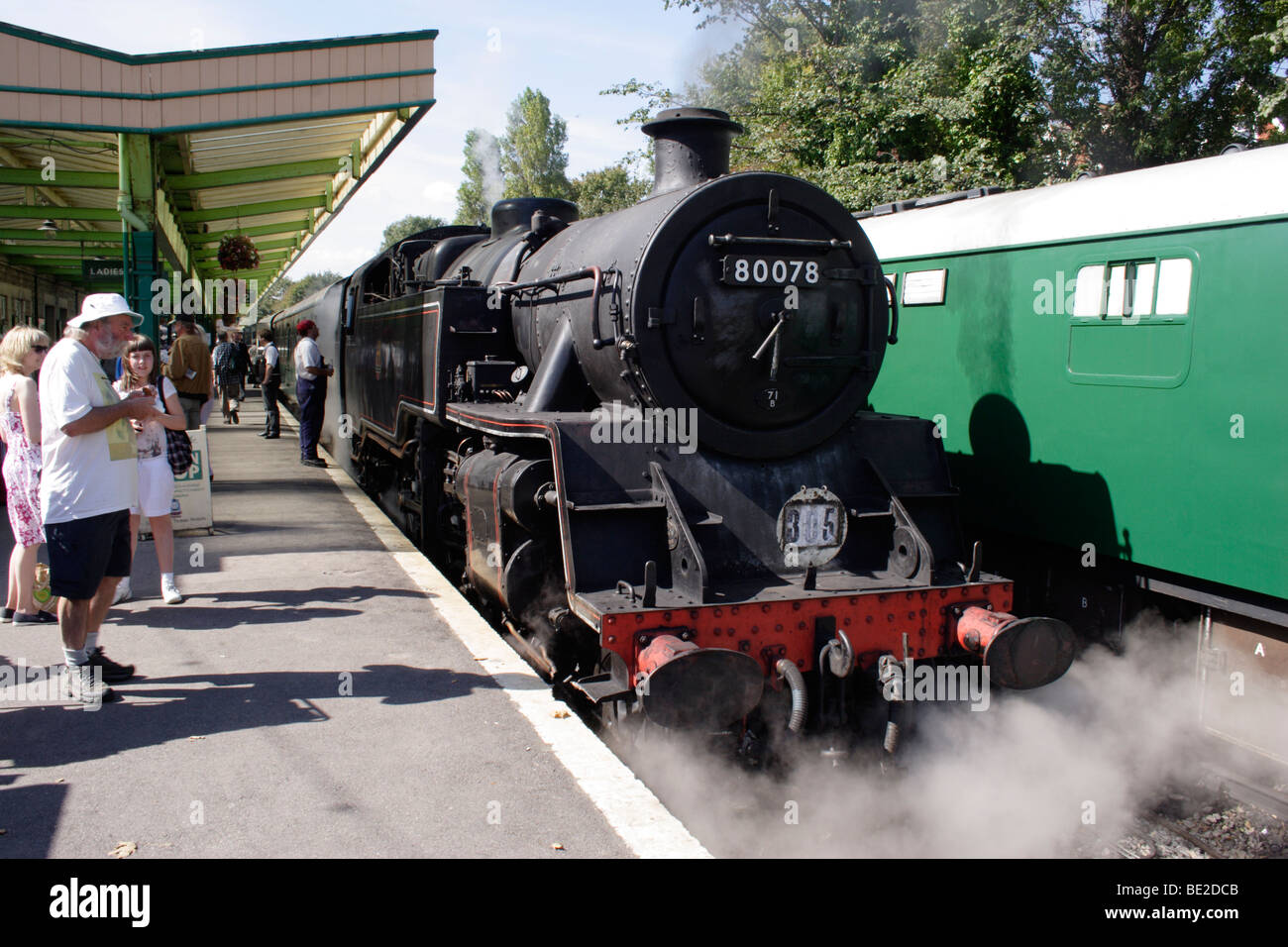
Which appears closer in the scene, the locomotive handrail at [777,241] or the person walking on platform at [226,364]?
the locomotive handrail at [777,241]

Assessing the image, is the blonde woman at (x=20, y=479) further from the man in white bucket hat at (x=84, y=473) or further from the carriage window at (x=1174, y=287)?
the carriage window at (x=1174, y=287)

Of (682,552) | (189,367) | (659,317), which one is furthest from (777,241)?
(189,367)

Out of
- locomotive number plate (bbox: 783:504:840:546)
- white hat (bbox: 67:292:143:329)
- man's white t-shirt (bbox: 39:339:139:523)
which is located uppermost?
white hat (bbox: 67:292:143:329)

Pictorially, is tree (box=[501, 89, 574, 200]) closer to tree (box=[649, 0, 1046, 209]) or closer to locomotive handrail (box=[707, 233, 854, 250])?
tree (box=[649, 0, 1046, 209])

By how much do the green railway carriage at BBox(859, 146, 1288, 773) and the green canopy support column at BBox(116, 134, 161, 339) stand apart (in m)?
7.10

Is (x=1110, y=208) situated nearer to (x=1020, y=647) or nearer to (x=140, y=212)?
(x=1020, y=647)

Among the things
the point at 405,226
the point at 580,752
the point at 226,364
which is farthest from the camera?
the point at 405,226

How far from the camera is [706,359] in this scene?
4.51 m

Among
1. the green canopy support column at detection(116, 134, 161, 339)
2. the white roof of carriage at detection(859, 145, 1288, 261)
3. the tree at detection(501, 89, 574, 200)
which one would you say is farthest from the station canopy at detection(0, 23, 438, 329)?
the tree at detection(501, 89, 574, 200)

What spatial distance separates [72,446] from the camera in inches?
161

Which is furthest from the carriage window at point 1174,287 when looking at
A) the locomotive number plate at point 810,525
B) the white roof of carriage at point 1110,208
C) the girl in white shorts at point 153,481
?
the girl in white shorts at point 153,481

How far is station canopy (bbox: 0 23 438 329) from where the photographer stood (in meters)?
8.41

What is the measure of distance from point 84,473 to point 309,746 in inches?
61.0

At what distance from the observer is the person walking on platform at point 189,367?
8055 millimetres
